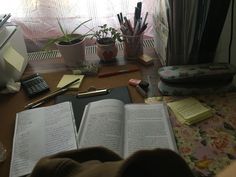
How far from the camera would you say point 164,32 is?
96cm

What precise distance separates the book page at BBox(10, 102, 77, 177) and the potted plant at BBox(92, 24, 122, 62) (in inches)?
12.1

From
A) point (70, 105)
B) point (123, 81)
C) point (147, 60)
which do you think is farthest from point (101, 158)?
point (147, 60)

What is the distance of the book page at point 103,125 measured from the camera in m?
0.69

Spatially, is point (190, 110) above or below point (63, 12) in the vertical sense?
below

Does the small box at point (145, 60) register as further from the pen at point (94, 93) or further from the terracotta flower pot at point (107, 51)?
the pen at point (94, 93)

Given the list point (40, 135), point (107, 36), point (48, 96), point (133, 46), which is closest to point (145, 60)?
point (133, 46)

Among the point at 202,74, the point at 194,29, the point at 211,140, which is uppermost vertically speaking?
the point at 194,29

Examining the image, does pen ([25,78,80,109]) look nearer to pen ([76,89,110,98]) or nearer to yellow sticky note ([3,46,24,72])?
pen ([76,89,110,98])

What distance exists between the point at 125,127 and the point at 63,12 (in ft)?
2.28

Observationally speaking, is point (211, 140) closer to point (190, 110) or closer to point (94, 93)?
point (190, 110)

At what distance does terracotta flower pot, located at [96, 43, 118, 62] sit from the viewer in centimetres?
107

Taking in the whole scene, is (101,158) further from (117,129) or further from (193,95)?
(193,95)

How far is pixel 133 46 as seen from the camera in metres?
1.07

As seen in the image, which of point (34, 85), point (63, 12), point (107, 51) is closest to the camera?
point (34, 85)
